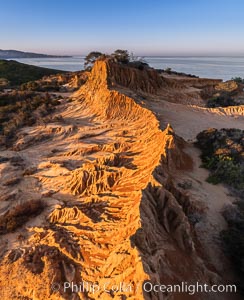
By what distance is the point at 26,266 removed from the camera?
7355 mm

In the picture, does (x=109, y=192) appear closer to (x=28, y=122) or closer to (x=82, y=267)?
(x=82, y=267)

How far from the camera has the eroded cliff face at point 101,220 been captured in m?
5.55

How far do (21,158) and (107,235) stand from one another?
9544mm

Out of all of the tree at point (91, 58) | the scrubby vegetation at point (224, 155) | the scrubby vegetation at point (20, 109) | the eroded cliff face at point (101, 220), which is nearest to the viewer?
the eroded cliff face at point (101, 220)

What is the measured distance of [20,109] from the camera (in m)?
21.6

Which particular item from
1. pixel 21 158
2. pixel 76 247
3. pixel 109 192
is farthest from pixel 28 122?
pixel 76 247

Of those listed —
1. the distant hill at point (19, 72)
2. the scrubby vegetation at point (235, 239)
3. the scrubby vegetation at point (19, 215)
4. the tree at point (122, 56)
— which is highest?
the tree at point (122, 56)

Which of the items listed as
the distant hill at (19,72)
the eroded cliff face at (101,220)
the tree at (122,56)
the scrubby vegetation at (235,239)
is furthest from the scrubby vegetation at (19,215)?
the distant hill at (19,72)

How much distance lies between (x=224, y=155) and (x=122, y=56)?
1821cm

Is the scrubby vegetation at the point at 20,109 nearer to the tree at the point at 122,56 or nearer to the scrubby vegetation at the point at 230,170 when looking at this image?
the tree at the point at 122,56

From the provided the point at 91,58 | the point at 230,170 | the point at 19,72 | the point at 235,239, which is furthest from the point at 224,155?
the point at 19,72

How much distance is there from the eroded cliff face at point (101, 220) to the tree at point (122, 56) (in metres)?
11.6

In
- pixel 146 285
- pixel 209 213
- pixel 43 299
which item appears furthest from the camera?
pixel 209 213

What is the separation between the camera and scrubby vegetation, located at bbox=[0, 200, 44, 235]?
9276 millimetres
